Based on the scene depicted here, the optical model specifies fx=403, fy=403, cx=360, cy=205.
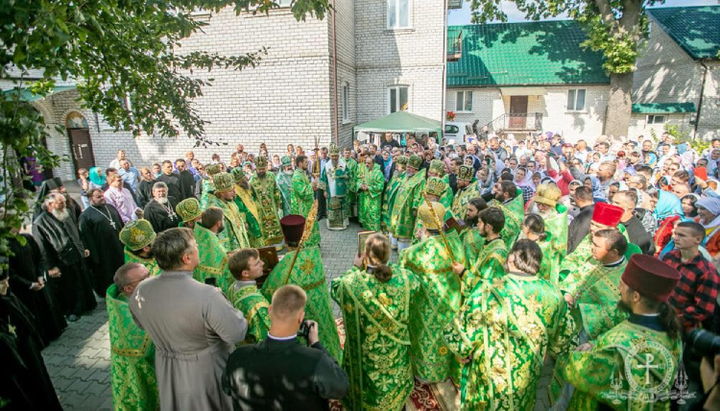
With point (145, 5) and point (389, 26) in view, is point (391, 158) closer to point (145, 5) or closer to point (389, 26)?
point (389, 26)

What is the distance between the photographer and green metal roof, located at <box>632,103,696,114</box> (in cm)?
2216

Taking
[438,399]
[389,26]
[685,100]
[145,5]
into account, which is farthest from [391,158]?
[685,100]

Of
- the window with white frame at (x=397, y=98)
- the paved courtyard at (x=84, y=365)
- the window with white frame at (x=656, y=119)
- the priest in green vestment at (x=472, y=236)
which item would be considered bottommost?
the paved courtyard at (x=84, y=365)

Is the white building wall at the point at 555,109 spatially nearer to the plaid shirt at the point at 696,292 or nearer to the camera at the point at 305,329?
the plaid shirt at the point at 696,292

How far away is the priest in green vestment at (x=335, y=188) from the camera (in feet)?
34.1

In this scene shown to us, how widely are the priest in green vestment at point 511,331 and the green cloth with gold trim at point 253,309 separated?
4.91ft

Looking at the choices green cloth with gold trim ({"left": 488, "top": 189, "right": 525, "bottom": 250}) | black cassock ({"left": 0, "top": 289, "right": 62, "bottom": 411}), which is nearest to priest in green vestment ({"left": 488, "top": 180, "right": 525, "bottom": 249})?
green cloth with gold trim ({"left": 488, "top": 189, "right": 525, "bottom": 250})

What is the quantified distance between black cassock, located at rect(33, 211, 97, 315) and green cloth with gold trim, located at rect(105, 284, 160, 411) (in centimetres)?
328

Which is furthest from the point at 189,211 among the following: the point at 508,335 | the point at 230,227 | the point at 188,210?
the point at 508,335

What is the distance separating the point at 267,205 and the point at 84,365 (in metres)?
3.74

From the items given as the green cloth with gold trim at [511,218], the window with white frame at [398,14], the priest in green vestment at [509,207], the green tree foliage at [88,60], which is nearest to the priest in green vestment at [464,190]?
the priest in green vestment at [509,207]

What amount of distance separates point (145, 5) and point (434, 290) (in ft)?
12.3

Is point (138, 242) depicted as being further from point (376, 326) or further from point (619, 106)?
point (619, 106)

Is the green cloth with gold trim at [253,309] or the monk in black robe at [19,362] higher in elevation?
the green cloth with gold trim at [253,309]
